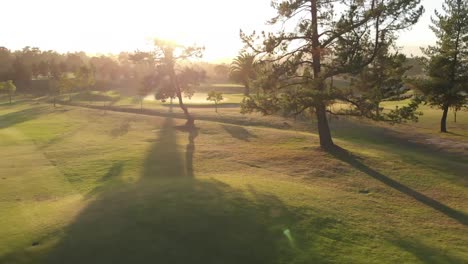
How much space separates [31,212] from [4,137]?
24.6 metres

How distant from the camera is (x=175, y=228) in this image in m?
14.1

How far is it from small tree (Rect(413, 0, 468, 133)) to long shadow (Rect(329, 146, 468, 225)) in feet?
66.7

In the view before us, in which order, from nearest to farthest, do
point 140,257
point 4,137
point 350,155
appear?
1. point 140,257
2. point 350,155
3. point 4,137

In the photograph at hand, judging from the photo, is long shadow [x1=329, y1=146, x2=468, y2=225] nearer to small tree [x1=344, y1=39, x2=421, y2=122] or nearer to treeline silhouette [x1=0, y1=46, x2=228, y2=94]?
small tree [x1=344, y1=39, x2=421, y2=122]

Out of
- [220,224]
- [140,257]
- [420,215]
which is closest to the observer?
[140,257]

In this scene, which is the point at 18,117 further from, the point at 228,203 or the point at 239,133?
the point at 228,203

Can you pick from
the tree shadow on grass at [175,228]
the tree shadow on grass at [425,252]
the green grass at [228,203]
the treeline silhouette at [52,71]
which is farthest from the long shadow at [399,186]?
the treeline silhouette at [52,71]

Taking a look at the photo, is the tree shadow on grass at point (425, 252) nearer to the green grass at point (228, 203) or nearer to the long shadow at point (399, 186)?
the green grass at point (228, 203)

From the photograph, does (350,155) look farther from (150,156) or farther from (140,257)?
(140,257)

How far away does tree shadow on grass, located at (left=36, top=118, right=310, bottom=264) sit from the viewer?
12469 mm

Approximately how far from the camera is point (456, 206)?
18.7 meters

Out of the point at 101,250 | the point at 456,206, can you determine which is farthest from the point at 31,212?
the point at 456,206

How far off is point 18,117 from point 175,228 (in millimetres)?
47573

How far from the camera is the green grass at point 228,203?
1295 centimetres
